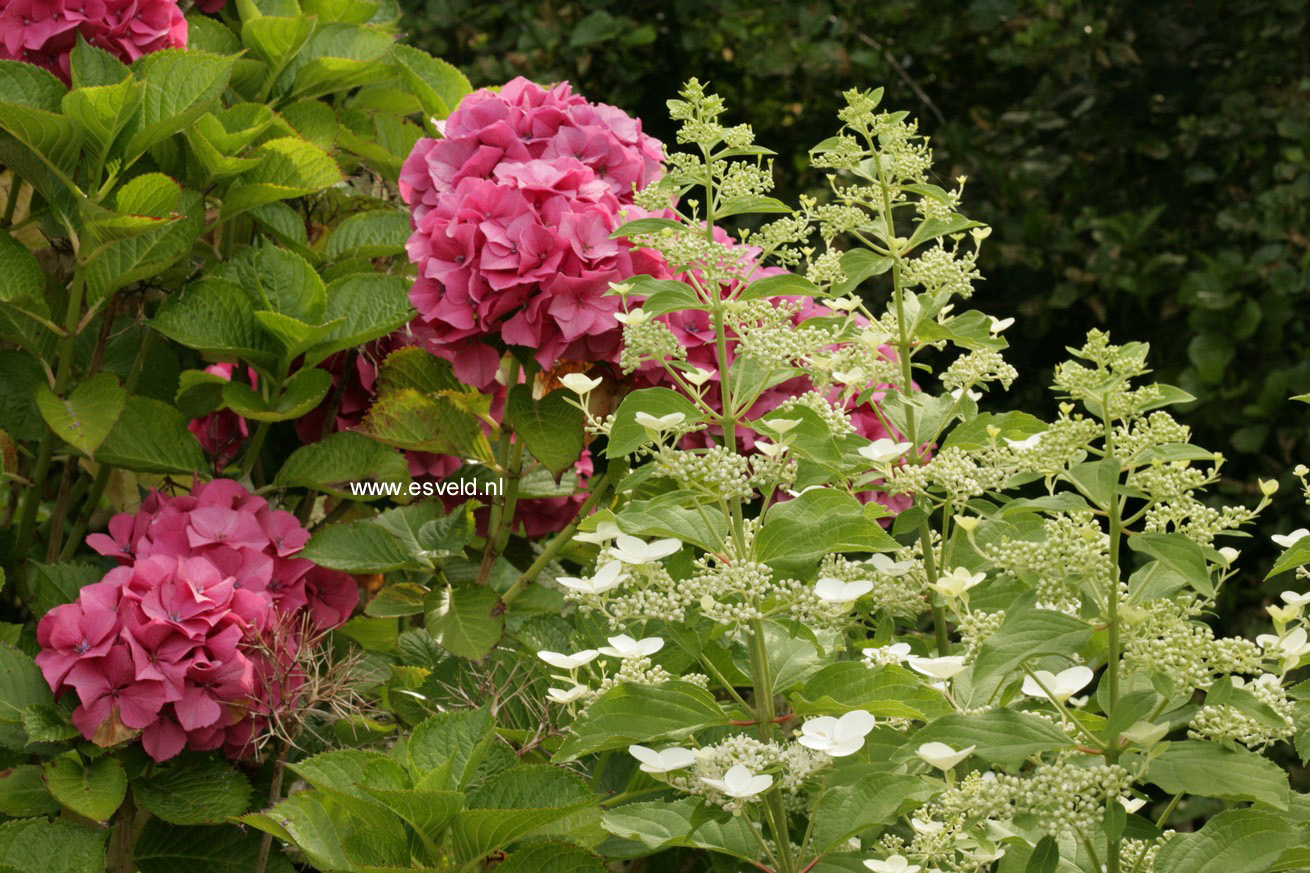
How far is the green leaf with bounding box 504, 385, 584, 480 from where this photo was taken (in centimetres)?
103

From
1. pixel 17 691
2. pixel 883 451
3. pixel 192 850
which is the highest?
pixel 883 451

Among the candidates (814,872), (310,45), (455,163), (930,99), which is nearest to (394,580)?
(455,163)

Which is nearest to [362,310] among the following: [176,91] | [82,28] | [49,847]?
[176,91]

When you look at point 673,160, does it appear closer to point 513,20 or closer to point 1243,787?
point 1243,787

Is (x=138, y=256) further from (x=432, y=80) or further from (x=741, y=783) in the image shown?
(x=741, y=783)

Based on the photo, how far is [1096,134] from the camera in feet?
8.51

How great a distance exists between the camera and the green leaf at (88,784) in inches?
34.9

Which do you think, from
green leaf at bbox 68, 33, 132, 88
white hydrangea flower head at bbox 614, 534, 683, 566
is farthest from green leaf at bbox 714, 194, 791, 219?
green leaf at bbox 68, 33, 132, 88

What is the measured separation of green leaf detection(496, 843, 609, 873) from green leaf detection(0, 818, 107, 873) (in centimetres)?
32

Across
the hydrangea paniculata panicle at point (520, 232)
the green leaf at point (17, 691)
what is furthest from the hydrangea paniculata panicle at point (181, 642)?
the hydrangea paniculata panicle at point (520, 232)

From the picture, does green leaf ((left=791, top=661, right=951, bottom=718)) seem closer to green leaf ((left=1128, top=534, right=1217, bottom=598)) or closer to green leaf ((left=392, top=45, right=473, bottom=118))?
green leaf ((left=1128, top=534, right=1217, bottom=598))

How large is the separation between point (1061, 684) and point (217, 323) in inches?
26.8

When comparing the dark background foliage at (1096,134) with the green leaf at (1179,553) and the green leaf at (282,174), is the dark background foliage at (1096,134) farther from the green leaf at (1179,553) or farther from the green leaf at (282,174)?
the green leaf at (1179,553)

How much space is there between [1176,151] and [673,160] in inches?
79.7
